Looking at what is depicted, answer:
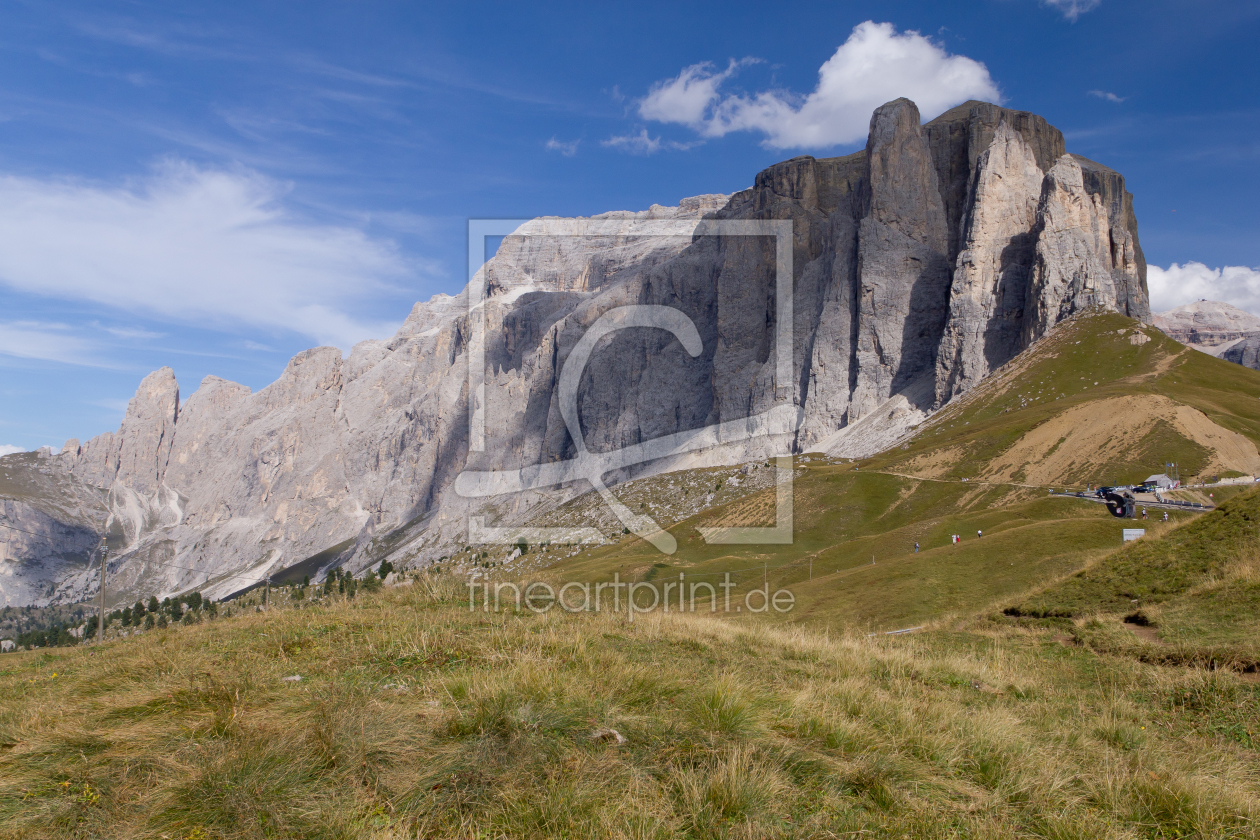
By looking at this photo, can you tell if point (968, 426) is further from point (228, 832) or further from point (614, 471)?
point (228, 832)

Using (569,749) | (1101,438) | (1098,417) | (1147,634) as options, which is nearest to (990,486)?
(1101,438)

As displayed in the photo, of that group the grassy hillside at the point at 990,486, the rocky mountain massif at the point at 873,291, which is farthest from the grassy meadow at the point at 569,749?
the rocky mountain massif at the point at 873,291

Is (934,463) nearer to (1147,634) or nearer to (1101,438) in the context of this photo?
(1101,438)

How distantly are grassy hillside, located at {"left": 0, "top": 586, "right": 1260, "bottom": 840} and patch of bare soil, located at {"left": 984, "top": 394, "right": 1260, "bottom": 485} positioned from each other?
234ft

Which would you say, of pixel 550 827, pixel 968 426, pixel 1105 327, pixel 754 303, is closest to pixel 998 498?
pixel 968 426

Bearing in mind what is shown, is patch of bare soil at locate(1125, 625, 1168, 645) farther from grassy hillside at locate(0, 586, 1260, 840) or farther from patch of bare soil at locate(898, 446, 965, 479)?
patch of bare soil at locate(898, 446, 965, 479)

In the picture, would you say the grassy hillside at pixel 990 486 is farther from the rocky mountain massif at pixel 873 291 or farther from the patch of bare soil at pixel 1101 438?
the rocky mountain massif at pixel 873 291

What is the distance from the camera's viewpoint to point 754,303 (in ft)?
513

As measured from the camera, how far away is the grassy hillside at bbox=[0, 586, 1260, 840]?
162 inches

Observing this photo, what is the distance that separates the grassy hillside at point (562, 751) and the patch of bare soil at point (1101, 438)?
71.3 metres

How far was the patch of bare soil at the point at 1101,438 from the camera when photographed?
66.0 meters

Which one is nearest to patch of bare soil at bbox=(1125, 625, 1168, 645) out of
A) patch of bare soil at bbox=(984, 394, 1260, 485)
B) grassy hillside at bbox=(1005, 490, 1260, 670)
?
grassy hillside at bbox=(1005, 490, 1260, 670)

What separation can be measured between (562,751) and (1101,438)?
81811 millimetres

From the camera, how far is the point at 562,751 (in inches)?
195
